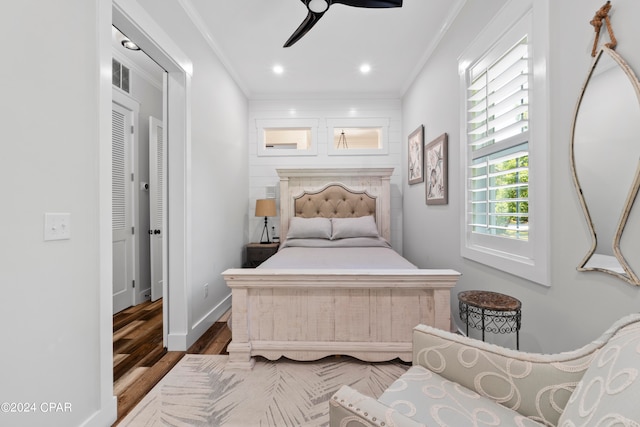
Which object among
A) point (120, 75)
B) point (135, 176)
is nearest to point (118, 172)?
point (135, 176)

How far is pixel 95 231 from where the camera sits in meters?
1.40

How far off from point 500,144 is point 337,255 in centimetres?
164

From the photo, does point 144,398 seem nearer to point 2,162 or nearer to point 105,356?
point 105,356

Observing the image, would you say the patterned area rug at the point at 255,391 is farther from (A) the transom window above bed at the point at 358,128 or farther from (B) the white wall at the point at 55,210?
(A) the transom window above bed at the point at 358,128

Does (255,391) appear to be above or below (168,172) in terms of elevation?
below

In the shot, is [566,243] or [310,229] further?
[310,229]

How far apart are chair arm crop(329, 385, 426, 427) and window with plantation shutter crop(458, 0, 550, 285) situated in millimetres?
1232

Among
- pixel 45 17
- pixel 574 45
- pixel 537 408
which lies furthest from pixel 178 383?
pixel 574 45

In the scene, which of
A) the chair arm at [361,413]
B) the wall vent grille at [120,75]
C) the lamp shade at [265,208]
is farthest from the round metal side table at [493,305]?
the wall vent grille at [120,75]

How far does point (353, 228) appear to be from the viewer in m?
3.56

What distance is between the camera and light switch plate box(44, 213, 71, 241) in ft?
3.80

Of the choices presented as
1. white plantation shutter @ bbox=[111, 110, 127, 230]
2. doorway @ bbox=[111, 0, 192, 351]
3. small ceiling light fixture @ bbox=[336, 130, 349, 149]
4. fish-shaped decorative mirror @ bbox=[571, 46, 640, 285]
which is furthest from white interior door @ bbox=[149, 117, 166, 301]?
fish-shaped decorative mirror @ bbox=[571, 46, 640, 285]

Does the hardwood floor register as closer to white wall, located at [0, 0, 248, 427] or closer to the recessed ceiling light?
white wall, located at [0, 0, 248, 427]

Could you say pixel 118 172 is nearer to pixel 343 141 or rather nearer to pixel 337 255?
pixel 337 255
